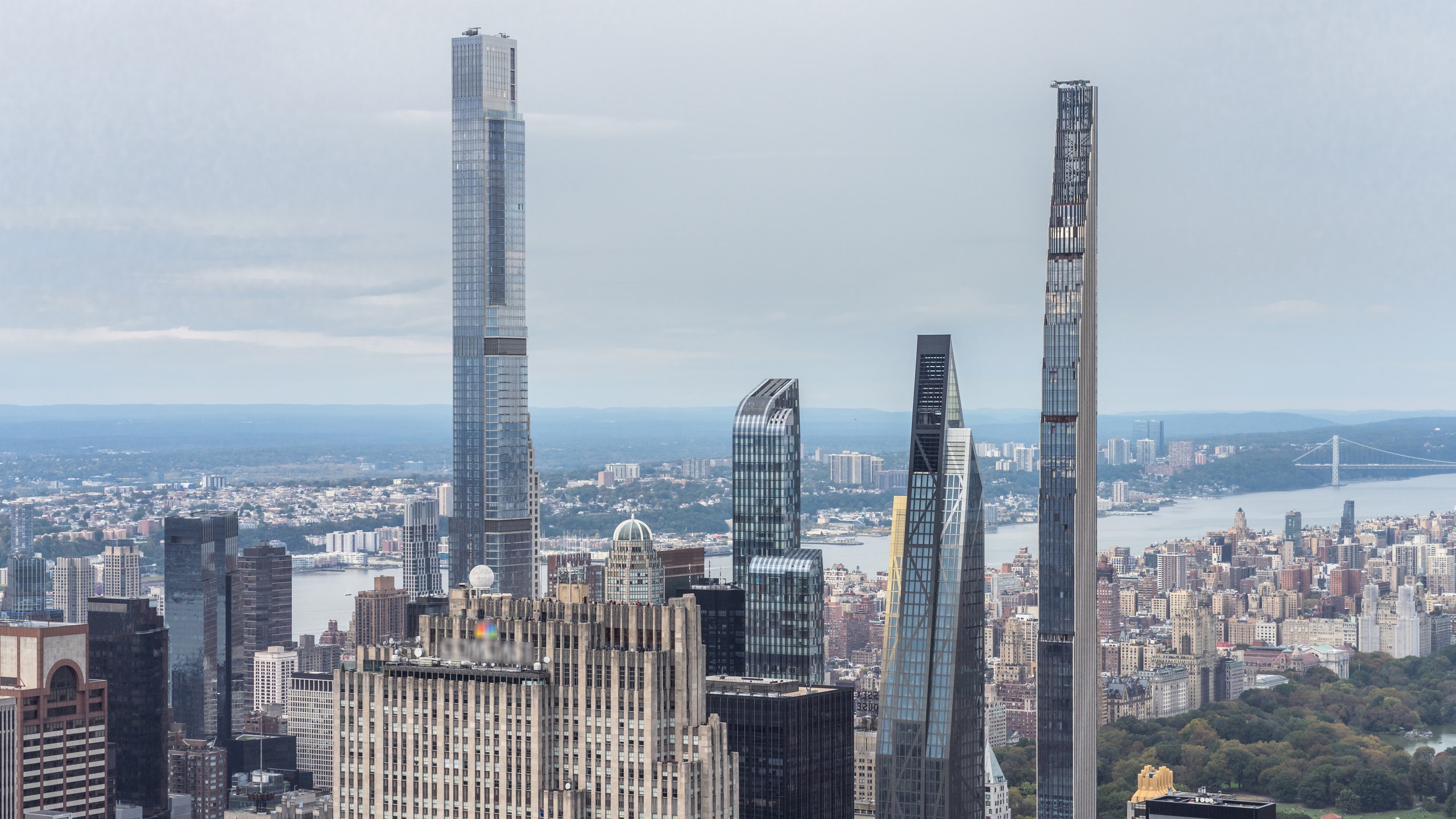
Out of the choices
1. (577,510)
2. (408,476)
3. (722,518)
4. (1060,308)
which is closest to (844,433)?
(722,518)

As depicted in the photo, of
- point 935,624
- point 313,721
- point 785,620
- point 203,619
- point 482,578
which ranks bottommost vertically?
point 313,721

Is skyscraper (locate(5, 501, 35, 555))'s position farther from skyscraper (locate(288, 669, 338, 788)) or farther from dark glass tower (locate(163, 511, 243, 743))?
skyscraper (locate(288, 669, 338, 788))

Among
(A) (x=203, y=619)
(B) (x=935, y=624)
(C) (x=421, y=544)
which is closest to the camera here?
(B) (x=935, y=624)

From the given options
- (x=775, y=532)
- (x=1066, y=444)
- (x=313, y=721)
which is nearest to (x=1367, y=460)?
(x=775, y=532)

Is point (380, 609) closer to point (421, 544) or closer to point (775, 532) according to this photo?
point (421, 544)

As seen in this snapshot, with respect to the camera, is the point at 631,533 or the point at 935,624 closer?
the point at 935,624

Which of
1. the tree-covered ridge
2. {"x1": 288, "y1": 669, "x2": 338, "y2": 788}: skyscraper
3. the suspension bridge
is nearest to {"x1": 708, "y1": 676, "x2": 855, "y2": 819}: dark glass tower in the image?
the tree-covered ridge

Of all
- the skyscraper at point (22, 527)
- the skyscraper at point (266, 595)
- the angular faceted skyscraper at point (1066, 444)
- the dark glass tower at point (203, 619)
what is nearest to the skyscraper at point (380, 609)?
the skyscraper at point (266, 595)
